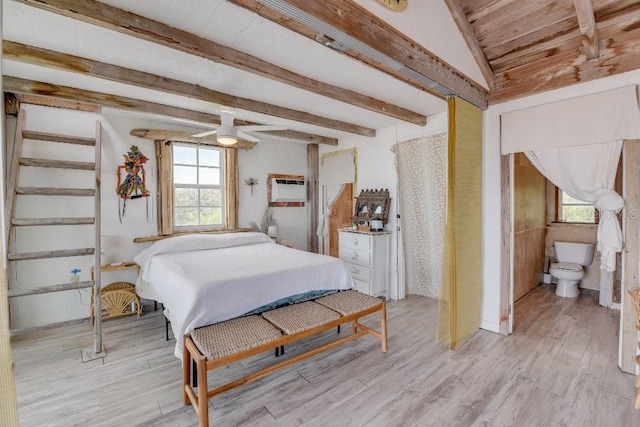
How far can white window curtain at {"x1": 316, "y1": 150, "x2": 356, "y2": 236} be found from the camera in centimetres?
514

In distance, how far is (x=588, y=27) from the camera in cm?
223

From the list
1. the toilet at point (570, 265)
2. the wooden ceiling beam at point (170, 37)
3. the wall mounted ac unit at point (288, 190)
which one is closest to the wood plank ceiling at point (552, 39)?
the wooden ceiling beam at point (170, 37)

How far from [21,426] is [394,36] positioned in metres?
3.51

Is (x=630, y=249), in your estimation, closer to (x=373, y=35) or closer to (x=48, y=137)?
(x=373, y=35)

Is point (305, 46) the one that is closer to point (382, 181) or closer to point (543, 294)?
point (382, 181)

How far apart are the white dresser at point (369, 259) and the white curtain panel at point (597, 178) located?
82.6 inches

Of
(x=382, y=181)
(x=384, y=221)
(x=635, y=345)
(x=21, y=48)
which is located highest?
(x=21, y=48)

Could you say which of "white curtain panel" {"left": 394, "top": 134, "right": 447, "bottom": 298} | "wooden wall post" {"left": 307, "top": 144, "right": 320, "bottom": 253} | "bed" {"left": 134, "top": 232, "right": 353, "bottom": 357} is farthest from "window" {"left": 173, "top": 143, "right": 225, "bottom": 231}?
"white curtain panel" {"left": 394, "top": 134, "right": 447, "bottom": 298}

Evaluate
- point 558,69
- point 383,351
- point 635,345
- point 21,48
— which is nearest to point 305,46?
point 21,48

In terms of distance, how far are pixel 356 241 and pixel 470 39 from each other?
2720 millimetres

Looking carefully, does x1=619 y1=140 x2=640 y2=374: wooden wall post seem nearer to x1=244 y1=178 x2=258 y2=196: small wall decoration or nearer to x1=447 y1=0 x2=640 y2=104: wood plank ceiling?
x1=447 y1=0 x2=640 y2=104: wood plank ceiling

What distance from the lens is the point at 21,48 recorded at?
217 centimetres

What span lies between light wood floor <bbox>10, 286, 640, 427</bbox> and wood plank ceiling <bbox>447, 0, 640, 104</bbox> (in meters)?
2.43

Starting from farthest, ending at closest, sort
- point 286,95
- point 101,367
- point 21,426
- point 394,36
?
point 286,95, point 101,367, point 394,36, point 21,426
